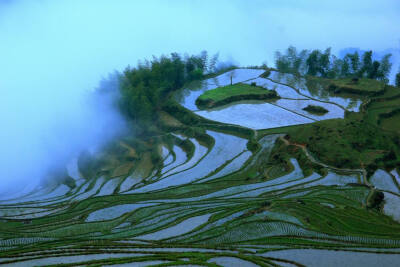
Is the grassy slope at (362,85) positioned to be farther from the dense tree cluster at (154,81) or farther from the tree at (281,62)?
the dense tree cluster at (154,81)

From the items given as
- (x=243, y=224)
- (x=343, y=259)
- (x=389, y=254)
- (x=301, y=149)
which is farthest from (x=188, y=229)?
(x=301, y=149)

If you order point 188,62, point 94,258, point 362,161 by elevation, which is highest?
point 188,62

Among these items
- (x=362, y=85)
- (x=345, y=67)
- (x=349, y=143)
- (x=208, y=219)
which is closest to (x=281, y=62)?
(x=345, y=67)

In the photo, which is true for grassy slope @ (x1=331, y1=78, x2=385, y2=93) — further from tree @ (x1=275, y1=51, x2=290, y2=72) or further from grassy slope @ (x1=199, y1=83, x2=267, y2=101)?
tree @ (x1=275, y1=51, x2=290, y2=72)

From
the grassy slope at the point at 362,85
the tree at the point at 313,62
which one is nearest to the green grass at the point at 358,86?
the grassy slope at the point at 362,85

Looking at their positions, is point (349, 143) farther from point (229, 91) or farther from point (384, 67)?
point (384, 67)

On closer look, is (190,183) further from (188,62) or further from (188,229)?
(188,62)
